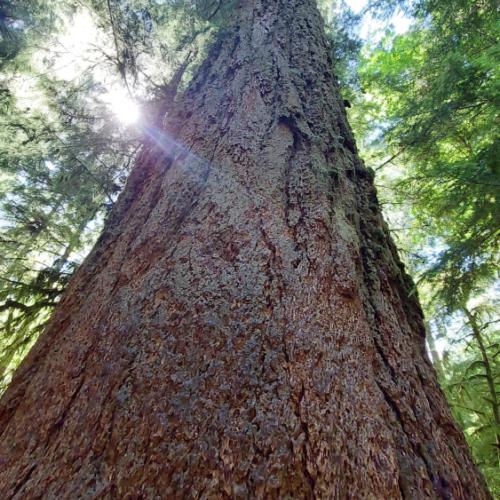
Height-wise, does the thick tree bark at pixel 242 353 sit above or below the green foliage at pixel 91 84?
below

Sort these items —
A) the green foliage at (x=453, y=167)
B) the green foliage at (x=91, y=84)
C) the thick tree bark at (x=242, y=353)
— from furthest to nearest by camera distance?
1. the green foliage at (x=91, y=84)
2. the green foliage at (x=453, y=167)
3. the thick tree bark at (x=242, y=353)

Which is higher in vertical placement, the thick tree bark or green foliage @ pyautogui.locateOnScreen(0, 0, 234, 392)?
green foliage @ pyautogui.locateOnScreen(0, 0, 234, 392)

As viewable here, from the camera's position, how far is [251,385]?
0.82 meters

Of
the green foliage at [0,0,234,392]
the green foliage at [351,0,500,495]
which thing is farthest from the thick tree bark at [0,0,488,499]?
the green foliage at [0,0,234,392]

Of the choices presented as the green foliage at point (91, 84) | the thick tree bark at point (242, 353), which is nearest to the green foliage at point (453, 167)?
the thick tree bark at point (242, 353)

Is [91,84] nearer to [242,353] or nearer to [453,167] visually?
[453,167]

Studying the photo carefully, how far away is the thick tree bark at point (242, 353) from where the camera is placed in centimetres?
72

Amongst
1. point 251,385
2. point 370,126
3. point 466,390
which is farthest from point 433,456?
point 370,126

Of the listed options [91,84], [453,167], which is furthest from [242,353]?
[91,84]

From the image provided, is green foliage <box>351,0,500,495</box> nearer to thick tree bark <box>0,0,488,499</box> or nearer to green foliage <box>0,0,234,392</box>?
thick tree bark <box>0,0,488,499</box>

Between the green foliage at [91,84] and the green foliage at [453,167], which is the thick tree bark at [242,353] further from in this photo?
the green foliage at [91,84]

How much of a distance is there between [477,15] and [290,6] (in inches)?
156

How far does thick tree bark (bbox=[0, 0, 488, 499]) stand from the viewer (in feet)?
2.37

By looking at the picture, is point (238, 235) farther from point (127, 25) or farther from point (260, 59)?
point (127, 25)
